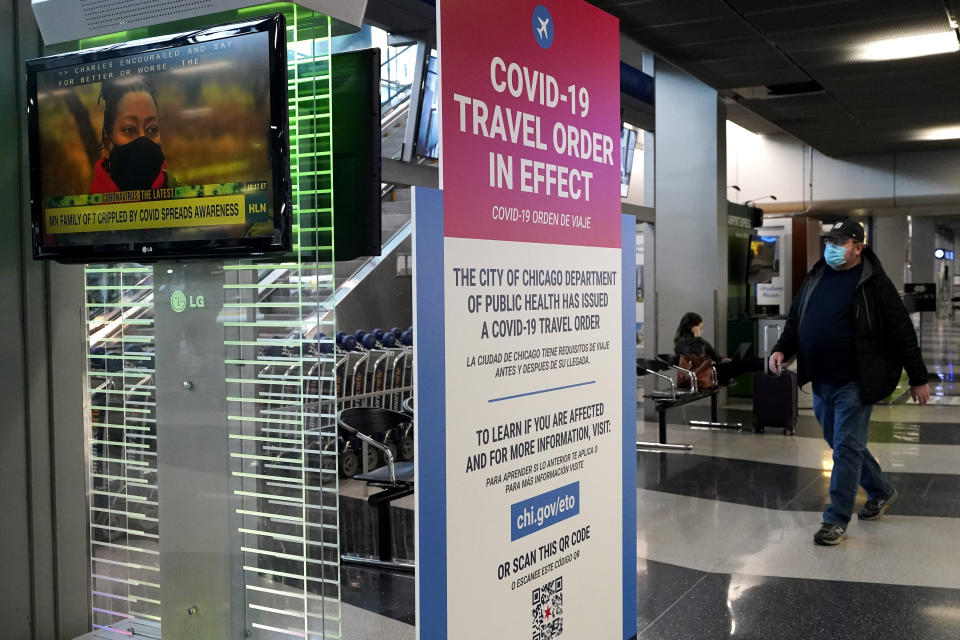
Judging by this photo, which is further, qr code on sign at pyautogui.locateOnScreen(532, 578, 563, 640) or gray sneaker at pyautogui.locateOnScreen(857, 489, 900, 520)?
gray sneaker at pyautogui.locateOnScreen(857, 489, 900, 520)

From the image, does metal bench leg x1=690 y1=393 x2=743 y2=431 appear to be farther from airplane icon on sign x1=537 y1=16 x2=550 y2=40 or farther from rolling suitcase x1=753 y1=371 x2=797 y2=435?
airplane icon on sign x1=537 y1=16 x2=550 y2=40

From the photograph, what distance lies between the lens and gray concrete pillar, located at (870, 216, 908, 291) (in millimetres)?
24219

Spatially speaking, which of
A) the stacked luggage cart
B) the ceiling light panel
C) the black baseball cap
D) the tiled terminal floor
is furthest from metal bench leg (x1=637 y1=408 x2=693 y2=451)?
the ceiling light panel

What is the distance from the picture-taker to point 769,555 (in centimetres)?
480

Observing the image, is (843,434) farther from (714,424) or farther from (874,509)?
(714,424)

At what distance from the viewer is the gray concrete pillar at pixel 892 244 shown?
24219mm

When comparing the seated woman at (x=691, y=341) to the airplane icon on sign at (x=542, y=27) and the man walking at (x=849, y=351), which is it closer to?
the man walking at (x=849, y=351)

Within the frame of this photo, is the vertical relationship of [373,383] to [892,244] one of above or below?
below

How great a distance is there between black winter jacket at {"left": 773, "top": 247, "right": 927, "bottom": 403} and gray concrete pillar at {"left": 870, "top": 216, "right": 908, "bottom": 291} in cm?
2049

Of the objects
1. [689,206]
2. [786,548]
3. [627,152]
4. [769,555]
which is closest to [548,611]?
[769,555]

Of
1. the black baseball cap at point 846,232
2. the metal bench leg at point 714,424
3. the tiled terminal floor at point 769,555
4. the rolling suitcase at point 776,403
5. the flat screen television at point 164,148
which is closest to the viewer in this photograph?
the flat screen television at point 164,148

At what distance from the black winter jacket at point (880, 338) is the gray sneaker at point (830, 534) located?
2.31 ft

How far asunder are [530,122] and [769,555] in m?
A: 3.37

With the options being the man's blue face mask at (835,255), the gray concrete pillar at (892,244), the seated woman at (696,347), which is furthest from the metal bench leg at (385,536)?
the gray concrete pillar at (892,244)
